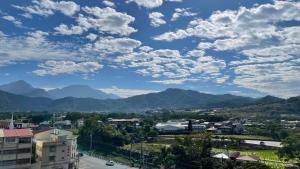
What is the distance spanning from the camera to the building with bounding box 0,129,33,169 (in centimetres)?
5056

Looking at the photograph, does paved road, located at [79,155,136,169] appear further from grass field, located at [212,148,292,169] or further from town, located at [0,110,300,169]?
grass field, located at [212,148,292,169]

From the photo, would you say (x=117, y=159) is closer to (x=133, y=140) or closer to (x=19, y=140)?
(x=133, y=140)

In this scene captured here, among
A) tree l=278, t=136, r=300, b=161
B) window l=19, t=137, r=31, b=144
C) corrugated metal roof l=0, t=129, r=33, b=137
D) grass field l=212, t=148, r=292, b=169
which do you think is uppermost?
corrugated metal roof l=0, t=129, r=33, b=137

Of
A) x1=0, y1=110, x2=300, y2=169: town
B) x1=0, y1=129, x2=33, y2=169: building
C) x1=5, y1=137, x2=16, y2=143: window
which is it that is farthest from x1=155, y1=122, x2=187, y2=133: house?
x1=5, y1=137, x2=16, y2=143: window

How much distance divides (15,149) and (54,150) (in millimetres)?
7196

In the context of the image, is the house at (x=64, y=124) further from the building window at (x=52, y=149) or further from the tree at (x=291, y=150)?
the tree at (x=291, y=150)

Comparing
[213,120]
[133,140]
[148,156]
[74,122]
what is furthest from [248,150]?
[74,122]

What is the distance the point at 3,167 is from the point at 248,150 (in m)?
61.2

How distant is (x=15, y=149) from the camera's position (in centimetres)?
5194

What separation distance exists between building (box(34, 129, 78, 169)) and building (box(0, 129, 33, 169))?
9.29 feet

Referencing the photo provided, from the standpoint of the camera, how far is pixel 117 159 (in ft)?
284

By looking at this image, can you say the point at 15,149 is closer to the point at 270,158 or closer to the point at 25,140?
the point at 25,140

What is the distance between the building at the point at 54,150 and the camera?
185 feet

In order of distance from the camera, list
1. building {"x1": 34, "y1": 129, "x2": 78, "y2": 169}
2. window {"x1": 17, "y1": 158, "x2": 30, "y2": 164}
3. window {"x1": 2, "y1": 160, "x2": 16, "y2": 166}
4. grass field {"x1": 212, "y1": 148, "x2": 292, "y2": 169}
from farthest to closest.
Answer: grass field {"x1": 212, "y1": 148, "x2": 292, "y2": 169}, building {"x1": 34, "y1": 129, "x2": 78, "y2": 169}, window {"x1": 17, "y1": 158, "x2": 30, "y2": 164}, window {"x1": 2, "y1": 160, "x2": 16, "y2": 166}
